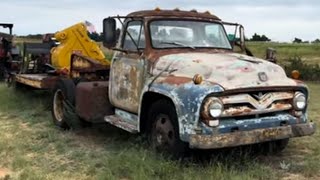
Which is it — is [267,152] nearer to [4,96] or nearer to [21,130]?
[21,130]

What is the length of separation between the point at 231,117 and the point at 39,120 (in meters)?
5.71

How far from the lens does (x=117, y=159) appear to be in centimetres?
728

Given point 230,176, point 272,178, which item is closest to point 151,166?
point 230,176

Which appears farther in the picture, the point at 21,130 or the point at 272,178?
the point at 21,130

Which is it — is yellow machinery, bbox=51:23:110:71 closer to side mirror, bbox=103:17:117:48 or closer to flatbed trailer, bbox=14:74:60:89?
flatbed trailer, bbox=14:74:60:89

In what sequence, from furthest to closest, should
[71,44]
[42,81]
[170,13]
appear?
[71,44] < [42,81] < [170,13]

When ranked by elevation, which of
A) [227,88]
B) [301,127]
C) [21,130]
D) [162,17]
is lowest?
[21,130]

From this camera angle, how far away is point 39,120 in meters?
11.4

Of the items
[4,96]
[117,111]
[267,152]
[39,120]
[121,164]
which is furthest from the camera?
[4,96]

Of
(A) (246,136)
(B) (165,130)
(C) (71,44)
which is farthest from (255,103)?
(C) (71,44)

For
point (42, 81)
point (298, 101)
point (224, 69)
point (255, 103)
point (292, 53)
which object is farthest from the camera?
point (292, 53)

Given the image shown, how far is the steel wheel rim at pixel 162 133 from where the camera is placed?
23.4 feet

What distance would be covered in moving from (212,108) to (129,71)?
6.59ft

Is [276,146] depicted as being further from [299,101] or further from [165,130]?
[165,130]
